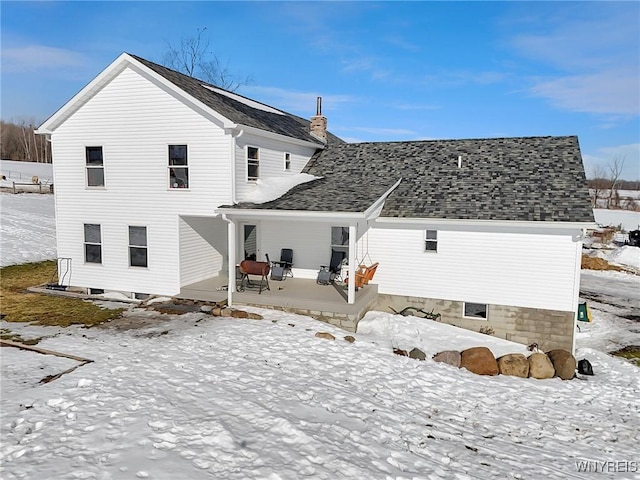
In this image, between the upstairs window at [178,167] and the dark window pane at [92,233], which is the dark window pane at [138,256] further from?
the upstairs window at [178,167]

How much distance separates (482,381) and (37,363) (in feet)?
30.8

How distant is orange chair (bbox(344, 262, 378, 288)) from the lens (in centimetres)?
1363

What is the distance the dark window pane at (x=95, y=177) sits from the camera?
48.9 feet

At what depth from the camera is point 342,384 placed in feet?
27.7

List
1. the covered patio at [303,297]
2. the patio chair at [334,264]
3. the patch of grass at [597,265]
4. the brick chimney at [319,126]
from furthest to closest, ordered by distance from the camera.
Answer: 1. the patch of grass at [597,265]
2. the brick chimney at [319,126]
3. the patio chair at [334,264]
4. the covered patio at [303,297]

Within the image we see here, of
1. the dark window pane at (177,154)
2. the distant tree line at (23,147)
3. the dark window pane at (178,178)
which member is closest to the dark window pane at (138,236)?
the dark window pane at (178,178)

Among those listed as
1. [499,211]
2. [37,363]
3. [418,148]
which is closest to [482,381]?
[499,211]

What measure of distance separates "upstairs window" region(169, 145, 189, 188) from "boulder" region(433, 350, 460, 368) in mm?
9251

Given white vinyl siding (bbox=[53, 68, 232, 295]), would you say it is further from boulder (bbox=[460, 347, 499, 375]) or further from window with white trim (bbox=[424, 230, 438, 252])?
boulder (bbox=[460, 347, 499, 375])

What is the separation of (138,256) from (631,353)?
16.3 m

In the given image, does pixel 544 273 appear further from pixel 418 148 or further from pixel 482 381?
pixel 418 148

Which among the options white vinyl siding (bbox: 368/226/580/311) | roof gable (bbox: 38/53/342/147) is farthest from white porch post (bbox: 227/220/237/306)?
white vinyl siding (bbox: 368/226/580/311)

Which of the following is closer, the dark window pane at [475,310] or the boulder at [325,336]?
the boulder at [325,336]

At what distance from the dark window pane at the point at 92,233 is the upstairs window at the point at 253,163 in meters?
5.70
